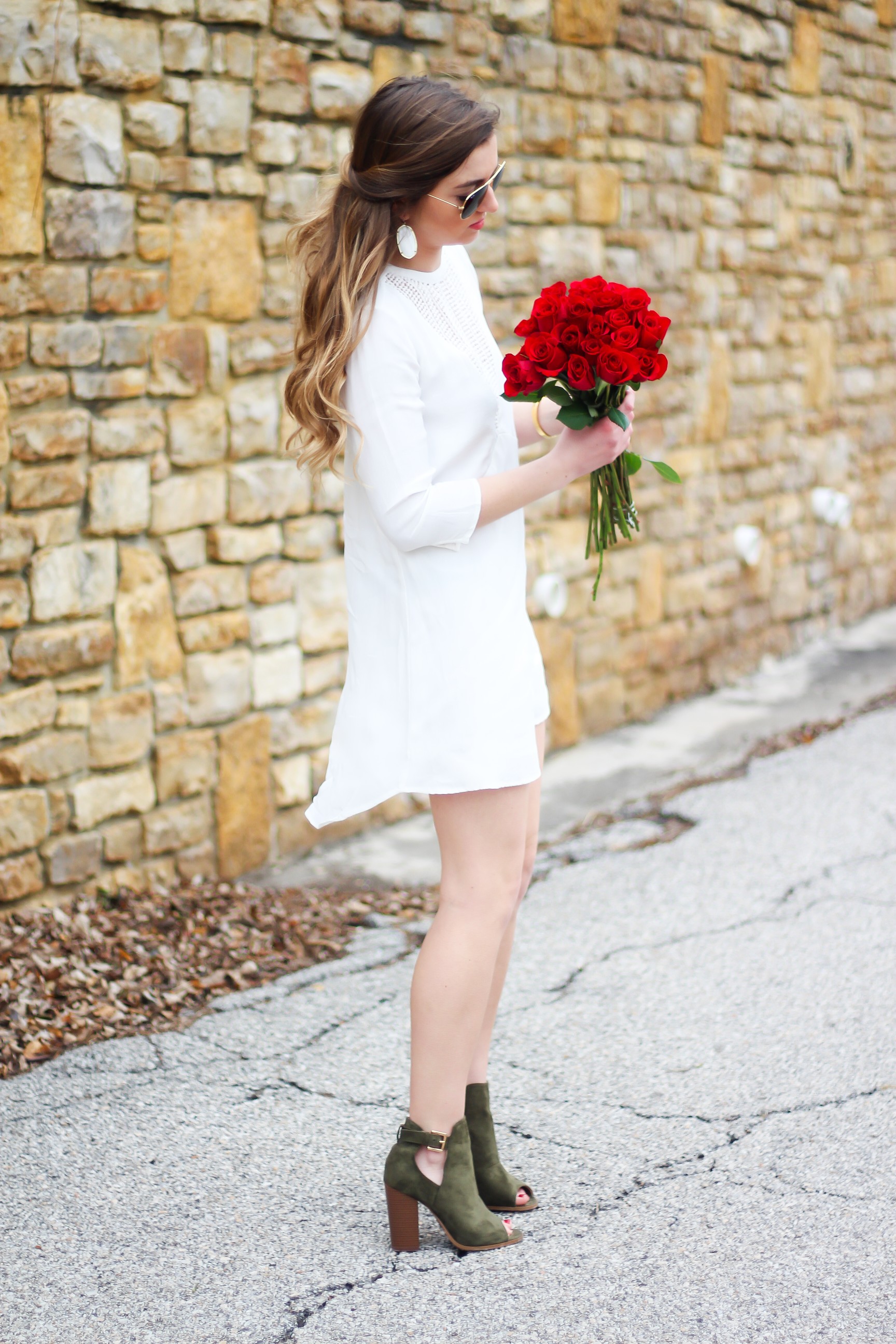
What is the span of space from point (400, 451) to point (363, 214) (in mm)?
399

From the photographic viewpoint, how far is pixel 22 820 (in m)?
3.56

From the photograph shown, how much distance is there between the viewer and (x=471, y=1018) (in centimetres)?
221

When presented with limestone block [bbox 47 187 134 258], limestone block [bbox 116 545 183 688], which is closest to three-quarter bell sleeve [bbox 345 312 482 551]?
limestone block [bbox 47 187 134 258]

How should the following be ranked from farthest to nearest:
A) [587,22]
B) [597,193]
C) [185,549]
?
[597,193]
[587,22]
[185,549]

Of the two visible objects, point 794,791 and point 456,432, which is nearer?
point 456,432

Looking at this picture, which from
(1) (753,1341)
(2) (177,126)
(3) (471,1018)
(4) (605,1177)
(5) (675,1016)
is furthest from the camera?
(2) (177,126)

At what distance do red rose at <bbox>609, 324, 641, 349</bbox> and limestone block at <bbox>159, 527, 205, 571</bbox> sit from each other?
2.07 meters

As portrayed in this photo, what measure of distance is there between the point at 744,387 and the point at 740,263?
57 cm

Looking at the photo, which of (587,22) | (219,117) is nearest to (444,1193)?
(219,117)

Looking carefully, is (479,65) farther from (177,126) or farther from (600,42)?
(177,126)

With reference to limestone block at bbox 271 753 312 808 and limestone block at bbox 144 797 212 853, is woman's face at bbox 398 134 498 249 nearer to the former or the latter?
limestone block at bbox 144 797 212 853

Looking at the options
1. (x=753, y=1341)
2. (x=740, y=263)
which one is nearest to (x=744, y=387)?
(x=740, y=263)

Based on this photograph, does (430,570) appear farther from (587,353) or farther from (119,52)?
(119,52)

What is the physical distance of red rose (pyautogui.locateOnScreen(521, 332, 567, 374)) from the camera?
81.7 inches
